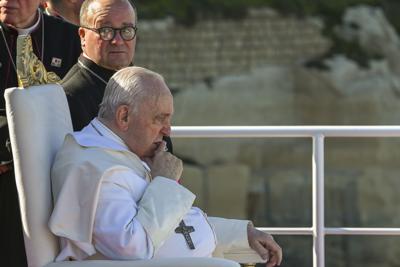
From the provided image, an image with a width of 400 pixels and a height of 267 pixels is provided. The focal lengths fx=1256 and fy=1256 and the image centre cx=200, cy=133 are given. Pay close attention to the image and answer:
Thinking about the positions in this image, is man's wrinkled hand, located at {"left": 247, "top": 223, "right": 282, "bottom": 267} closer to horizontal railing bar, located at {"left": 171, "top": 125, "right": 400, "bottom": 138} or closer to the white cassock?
the white cassock

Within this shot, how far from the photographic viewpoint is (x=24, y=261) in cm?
359

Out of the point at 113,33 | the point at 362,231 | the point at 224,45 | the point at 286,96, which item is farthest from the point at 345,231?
the point at 224,45

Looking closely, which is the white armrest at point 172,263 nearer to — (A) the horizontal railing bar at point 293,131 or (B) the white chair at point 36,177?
(B) the white chair at point 36,177

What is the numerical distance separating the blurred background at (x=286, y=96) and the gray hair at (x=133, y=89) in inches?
689

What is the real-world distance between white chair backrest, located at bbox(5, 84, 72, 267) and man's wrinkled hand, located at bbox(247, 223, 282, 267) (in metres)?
0.59

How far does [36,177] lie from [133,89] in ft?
1.06

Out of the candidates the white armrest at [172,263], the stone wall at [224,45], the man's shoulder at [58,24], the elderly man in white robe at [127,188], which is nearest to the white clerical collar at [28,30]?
the man's shoulder at [58,24]

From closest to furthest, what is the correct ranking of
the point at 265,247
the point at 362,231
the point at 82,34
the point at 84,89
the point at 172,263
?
the point at 172,263 < the point at 265,247 < the point at 84,89 < the point at 82,34 < the point at 362,231

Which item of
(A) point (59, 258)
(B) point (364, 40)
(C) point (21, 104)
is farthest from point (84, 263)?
(B) point (364, 40)

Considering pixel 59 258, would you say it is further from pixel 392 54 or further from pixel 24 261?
pixel 392 54

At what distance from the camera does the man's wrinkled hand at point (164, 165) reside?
318cm

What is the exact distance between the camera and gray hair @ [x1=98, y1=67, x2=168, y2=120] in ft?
10.2

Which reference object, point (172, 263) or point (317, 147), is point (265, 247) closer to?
point (172, 263)

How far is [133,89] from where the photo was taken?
3.11 meters
